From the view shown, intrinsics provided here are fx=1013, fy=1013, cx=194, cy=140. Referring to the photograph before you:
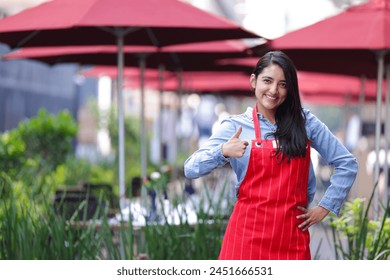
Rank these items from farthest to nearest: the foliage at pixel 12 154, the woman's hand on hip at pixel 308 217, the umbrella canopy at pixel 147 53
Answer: the umbrella canopy at pixel 147 53 → the foliage at pixel 12 154 → the woman's hand on hip at pixel 308 217

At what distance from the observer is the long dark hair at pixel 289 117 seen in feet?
13.0

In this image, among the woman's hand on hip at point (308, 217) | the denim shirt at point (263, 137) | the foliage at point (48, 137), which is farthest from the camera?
the foliage at point (48, 137)

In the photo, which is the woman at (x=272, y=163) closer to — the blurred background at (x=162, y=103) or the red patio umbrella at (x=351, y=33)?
the blurred background at (x=162, y=103)

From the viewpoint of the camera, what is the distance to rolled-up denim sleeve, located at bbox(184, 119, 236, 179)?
393 centimetres

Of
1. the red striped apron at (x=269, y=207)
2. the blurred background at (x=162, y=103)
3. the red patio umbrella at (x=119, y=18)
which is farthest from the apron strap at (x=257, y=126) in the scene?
the red patio umbrella at (x=119, y=18)

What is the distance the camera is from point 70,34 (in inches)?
352

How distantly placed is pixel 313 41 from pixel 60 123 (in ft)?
19.9

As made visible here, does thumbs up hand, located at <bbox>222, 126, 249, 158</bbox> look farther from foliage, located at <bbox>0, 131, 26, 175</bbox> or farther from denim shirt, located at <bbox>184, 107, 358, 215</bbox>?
foliage, located at <bbox>0, 131, 26, 175</bbox>

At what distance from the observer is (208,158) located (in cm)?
393

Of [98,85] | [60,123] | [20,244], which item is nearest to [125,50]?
[60,123]

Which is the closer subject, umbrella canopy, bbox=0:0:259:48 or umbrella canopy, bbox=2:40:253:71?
umbrella canopy, bbox=0:0:259:48

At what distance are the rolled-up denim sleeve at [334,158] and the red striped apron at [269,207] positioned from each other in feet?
0.35

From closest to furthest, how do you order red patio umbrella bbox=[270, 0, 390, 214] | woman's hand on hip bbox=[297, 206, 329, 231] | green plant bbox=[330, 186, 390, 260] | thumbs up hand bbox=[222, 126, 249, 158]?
thumbs up hand bbox=[222, 126, 249, 158] → woman's hand on hip bbox=[297, 206, 329, 231] → green plant bbox=[330, 186, 390, 260] → red patio umbrella bbox=[270, 0, 390, 214]

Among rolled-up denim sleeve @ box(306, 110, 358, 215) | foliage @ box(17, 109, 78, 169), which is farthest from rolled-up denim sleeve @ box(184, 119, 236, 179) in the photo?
foliage @ box(17, 109, 78, 169)
